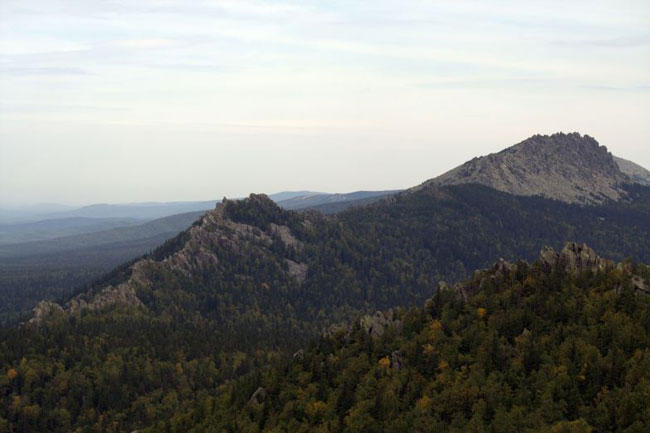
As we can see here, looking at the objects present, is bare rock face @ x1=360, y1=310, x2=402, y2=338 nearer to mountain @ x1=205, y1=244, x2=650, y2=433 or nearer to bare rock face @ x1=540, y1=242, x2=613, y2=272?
mountain @ x1=205, y1=244, x2=650, y2=433

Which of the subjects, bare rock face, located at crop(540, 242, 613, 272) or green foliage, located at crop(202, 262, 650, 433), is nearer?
green foliage, located at crop(202, 262, 650, 433)

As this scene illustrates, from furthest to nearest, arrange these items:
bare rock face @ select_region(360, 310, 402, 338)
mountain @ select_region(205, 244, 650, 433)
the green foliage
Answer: bare rock face @ select_region(360, 310, 402, 338) → mountain @ select_region(205, 244, 650, 433) → the green foliage

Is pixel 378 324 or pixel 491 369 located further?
pixel 378 324

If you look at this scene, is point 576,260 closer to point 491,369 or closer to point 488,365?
point 488,365

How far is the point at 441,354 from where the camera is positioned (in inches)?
5463

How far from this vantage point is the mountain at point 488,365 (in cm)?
11300

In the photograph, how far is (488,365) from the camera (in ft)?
429

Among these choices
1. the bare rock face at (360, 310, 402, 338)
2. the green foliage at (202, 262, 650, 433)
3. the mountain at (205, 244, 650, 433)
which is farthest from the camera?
the bare rock face at (360, 310, 402, 338)

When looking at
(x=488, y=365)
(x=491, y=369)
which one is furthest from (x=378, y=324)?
(x=491, y=369)

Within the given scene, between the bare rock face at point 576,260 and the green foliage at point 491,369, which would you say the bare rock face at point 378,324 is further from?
the bare rock face at point 576,260

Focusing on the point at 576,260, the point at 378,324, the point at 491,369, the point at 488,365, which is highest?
the point at 576,260

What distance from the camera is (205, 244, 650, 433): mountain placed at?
113000 mm

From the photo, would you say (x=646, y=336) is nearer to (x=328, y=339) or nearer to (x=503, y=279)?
(x=503, y=279)

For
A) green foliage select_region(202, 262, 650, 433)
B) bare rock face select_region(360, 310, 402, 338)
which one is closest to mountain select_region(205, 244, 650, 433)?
green foliage select_region(202, 262, 650, 433)
